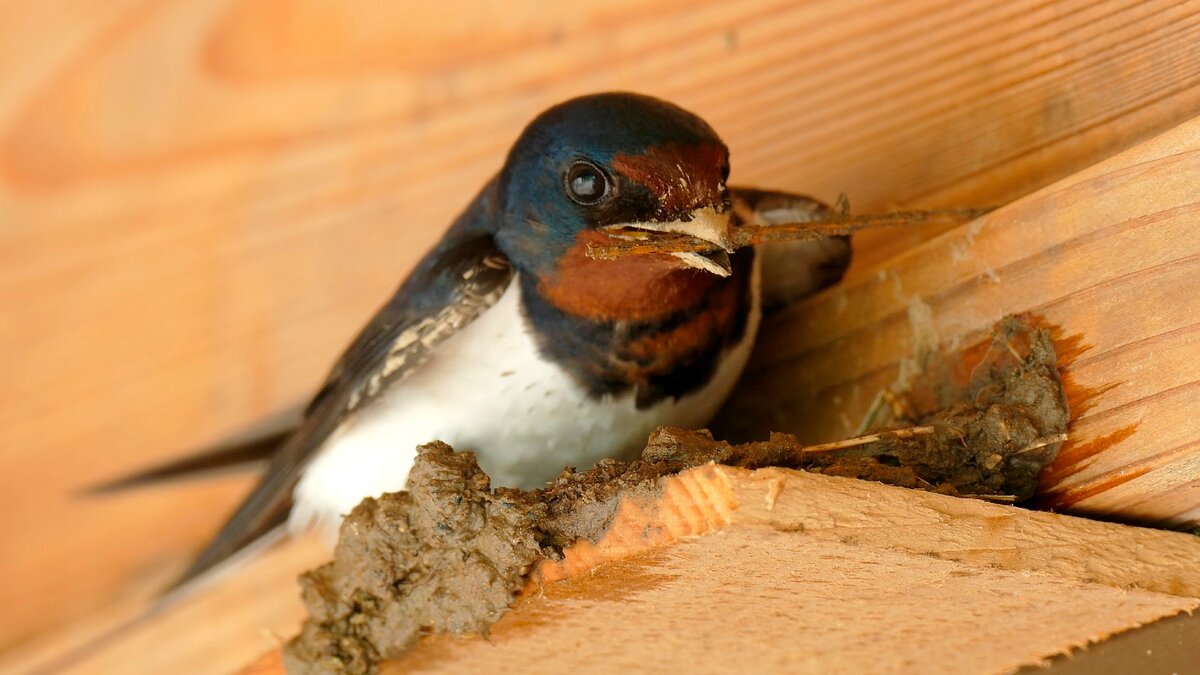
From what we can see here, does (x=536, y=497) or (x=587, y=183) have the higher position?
(x=587, y=183)

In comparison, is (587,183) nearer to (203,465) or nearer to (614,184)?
(614,184)

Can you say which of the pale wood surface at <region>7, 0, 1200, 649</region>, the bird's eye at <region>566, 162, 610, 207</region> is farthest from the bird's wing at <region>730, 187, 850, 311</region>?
the bird's eye at <region>566, 162, 610, 207</region>

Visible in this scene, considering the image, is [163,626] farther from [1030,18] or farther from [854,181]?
[1030,18]

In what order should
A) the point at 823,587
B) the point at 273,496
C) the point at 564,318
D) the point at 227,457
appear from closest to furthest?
the point at 823,587 → the point at 564,318 → the point at 273,496 → the point at 227,457

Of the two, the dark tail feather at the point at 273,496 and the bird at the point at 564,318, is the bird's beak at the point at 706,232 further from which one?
the dark tail feather at the point at 273,496

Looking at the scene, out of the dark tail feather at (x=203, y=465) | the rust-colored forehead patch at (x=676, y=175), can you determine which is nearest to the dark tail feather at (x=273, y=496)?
the dark tail feather at (x=203, y=465)

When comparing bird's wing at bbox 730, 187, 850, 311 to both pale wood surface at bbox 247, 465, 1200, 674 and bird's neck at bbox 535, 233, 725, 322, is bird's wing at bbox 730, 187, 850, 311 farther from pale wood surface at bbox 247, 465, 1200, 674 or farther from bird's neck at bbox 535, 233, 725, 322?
pale wood surface at bbox 247, 465, 1200, 674

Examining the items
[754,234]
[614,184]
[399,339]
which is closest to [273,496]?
[399,339]
